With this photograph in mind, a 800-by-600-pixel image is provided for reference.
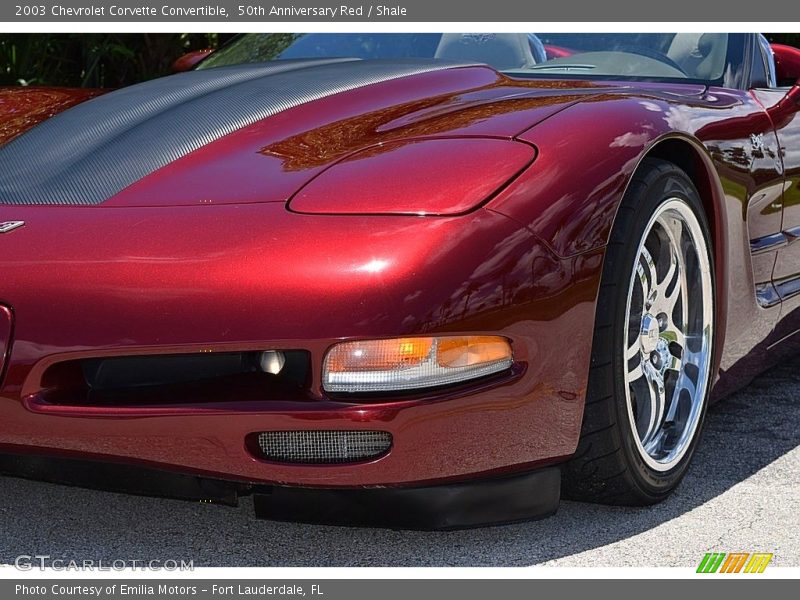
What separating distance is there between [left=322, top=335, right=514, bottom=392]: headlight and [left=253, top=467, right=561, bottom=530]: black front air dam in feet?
0.71

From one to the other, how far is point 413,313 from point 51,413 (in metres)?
0.69

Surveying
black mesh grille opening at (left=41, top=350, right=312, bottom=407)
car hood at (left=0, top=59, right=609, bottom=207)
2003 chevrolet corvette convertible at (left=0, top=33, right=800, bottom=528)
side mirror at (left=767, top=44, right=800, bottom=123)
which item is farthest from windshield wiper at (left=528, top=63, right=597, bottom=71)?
black mesh grille opening at (left=41, top=350, right=312, bottom=407)

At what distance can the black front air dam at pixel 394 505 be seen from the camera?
2207 mm

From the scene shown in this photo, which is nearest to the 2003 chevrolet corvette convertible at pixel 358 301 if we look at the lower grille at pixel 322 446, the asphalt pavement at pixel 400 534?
the lower grille at pixel 322 446

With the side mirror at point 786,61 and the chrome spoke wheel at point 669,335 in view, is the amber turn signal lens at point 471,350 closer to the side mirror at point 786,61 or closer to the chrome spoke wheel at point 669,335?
the chrome spoke wheel at point 669,335

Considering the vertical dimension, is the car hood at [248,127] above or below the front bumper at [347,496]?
above

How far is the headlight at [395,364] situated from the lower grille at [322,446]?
88 millimetres

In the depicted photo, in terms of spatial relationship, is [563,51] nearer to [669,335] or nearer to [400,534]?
[669,335]

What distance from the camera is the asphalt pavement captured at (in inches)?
92.4

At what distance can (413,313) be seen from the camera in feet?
6.78

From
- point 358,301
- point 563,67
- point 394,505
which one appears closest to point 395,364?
point 358,301

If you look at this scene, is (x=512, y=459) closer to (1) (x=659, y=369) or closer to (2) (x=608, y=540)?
(2) (x=608, y=540)

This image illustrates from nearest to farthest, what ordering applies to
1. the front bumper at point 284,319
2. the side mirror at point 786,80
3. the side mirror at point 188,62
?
the front bumper at point 284,319 < the side mirror at point 786,80 < the side mirror at point 188,62

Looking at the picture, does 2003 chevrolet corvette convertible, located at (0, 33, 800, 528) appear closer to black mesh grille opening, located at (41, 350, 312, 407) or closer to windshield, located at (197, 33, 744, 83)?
black mesh grille opening, located at (41, 350, 312, 407)
